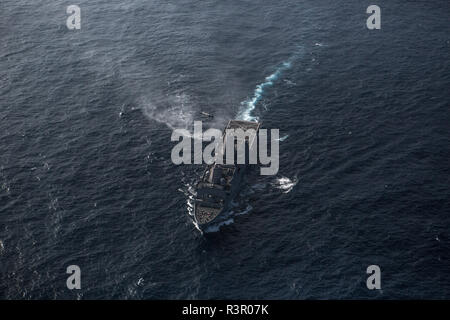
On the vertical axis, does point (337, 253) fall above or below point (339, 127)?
below

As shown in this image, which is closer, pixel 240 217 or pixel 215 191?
pixel 215 191

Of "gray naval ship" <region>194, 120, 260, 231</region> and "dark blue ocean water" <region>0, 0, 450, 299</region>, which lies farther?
"gray naval ship" <region>194, 120, 260, 231</region>

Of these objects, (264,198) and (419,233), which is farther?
(264,198)

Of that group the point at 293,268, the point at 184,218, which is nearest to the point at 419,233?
the point at 293,268

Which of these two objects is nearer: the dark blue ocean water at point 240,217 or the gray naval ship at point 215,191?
the dark blue ocean water at point 240,217

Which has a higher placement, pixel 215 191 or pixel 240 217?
pixel 215 191
